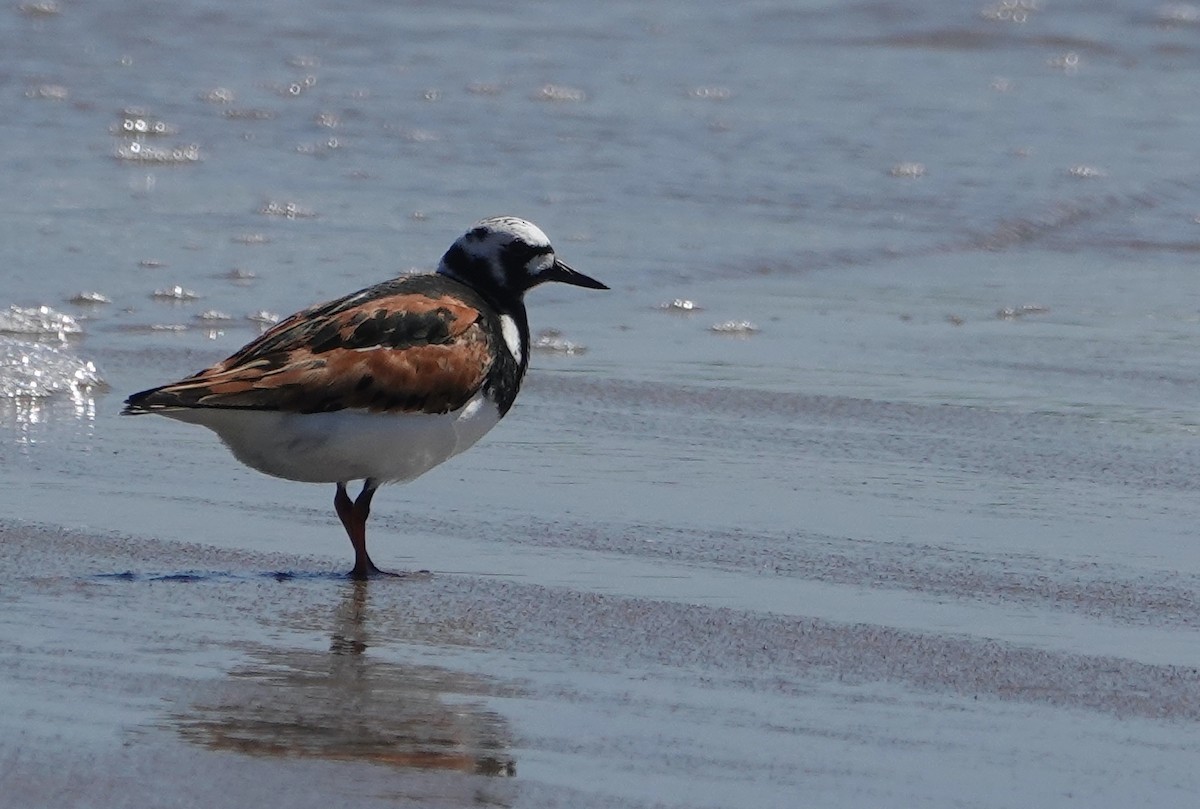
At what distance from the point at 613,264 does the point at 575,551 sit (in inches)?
142

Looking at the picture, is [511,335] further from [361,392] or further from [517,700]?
[517,700]

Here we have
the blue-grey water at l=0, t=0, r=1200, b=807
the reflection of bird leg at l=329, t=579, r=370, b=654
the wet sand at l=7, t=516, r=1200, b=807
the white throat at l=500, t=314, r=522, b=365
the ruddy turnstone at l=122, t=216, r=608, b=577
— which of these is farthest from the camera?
the white throat at l=500, t=314, r=522, b=365

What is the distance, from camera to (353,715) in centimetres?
360

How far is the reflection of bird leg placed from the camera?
4082 millimetres

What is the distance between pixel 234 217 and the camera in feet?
29.1

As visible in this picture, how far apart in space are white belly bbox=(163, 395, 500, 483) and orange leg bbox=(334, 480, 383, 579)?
0.16 ft

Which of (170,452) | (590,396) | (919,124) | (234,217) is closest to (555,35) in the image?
(919,124)

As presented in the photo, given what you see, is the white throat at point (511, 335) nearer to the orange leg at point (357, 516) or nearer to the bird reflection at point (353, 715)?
the orange leg at point (357, 516)

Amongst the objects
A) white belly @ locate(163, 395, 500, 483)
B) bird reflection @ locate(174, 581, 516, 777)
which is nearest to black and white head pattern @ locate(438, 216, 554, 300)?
white belly @ locate(163, 395, 500, 483)

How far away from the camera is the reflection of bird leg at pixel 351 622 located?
4.08 m

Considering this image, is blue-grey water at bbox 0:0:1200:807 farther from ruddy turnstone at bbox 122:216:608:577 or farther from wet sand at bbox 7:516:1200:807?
ruddy turnstone at bbox 122:216:608:577

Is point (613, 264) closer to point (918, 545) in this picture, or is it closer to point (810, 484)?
point (810, 484)

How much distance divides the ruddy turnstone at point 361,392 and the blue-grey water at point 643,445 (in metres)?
0.24

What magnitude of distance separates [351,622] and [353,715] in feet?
2.23
